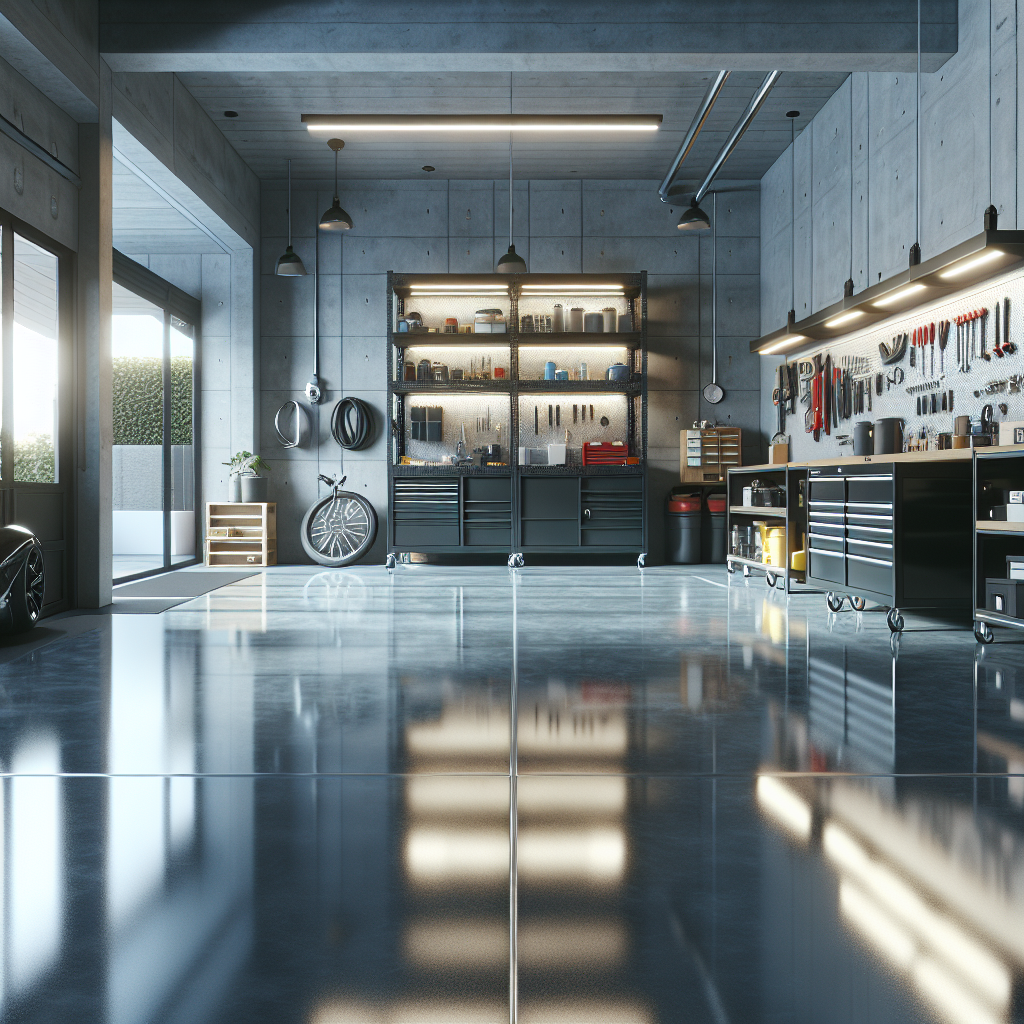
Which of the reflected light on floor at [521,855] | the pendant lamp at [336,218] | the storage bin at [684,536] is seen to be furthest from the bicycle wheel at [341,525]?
the reflected light on floor at [521,855]

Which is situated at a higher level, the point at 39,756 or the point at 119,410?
the point at 119,410

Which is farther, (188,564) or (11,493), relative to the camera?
(188,564)

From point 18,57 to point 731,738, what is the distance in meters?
5.19

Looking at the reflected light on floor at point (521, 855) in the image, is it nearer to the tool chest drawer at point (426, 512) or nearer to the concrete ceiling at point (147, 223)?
the concrete ceiling at point (147, 223)

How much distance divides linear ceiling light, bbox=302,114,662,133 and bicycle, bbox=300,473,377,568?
11.8ft

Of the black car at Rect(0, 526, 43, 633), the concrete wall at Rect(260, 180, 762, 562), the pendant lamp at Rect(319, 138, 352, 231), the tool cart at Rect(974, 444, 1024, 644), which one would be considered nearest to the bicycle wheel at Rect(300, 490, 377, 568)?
the concrete wall at Rect(260, 180, 762, 562)

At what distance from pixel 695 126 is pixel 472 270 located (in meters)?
2.80

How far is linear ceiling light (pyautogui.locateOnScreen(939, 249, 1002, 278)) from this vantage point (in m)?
4.54

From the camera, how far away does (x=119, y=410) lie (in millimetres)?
8656

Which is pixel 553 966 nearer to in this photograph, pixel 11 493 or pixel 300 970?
pixel 300 970

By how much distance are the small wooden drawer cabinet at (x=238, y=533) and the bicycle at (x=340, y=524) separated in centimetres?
43

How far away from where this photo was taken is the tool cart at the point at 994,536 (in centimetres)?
404

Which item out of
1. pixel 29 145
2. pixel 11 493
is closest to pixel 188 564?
pixel 11 493

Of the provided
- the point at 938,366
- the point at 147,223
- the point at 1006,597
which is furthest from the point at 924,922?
the point at 147,223
